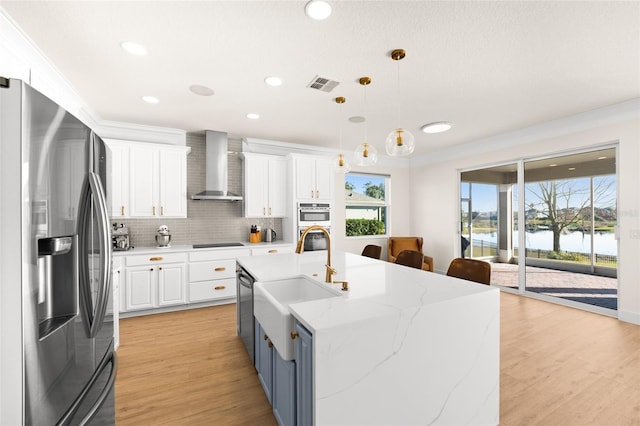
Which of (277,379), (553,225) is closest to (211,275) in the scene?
(277,379)

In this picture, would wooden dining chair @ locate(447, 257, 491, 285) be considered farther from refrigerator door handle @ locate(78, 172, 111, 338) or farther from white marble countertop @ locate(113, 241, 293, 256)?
white marble countertop @ locate(113, 241, 293, 256)

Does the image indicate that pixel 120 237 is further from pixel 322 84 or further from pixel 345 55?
pixel 345 55

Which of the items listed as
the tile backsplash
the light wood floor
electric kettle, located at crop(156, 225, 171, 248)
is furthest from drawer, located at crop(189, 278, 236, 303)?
the tile backsplash

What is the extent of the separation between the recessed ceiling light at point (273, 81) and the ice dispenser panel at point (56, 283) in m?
2.23

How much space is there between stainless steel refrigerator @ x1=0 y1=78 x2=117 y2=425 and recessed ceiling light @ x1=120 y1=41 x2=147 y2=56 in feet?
4.59

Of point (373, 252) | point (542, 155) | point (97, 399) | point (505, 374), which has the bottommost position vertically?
point (505, 374)

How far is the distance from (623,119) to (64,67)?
6060 millimetres

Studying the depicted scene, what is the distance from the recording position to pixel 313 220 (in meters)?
4.84

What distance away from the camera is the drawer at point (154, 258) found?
145 inches

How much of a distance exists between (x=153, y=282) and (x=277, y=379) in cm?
289

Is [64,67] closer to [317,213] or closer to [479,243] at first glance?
[317,213]

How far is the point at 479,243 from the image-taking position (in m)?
5.48

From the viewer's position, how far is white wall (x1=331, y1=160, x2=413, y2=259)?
5.82 m

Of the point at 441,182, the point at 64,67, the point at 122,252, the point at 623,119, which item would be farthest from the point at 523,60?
the point at 122,252
